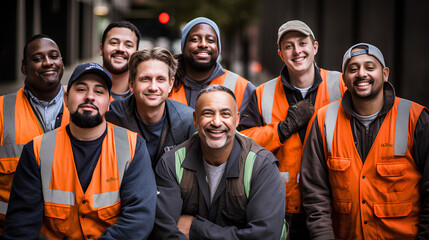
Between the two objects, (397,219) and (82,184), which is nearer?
(82,184)

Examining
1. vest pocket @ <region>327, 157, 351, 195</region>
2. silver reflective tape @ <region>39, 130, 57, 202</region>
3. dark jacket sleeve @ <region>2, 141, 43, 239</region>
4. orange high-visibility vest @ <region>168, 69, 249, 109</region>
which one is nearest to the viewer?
dark jacket sleeve @ <region>2, 141, 43, 239</region>

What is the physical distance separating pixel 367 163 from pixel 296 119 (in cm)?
80

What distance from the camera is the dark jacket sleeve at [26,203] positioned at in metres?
3.56

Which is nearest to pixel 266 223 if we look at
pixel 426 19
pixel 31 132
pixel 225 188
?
pixel 225 188

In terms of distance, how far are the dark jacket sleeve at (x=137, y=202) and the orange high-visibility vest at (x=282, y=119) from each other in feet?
4.11

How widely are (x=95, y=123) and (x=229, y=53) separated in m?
19.0

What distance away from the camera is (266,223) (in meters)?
3.60

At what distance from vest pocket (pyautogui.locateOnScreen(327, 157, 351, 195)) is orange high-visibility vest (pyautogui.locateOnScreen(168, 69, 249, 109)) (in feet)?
4.68

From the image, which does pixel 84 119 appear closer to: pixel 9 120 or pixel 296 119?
pixel 9 120

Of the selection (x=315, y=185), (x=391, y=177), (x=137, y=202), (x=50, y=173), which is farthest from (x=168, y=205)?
(x=391, y=177)

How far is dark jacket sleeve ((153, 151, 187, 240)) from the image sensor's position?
371cm

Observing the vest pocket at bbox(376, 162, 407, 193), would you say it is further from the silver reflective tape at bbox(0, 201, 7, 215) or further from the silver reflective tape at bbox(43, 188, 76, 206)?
the silver reflective tape at bbox(0, 201, 7, 215)

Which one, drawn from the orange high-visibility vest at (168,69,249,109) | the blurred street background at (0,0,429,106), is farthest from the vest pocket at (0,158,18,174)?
the blurred street background at (0,0,429,106)

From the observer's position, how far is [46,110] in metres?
4.40
